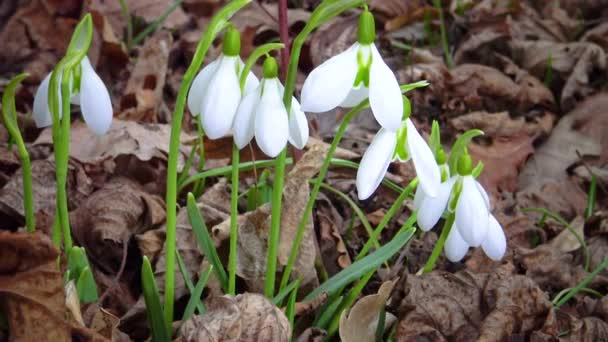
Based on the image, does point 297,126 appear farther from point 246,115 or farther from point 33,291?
point 33,291

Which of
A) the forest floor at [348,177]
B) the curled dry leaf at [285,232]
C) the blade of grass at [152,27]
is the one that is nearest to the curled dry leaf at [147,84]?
the forest floor at [348,177]

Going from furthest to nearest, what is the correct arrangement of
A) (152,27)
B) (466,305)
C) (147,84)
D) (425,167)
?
(152,27) → (147,84) → (466,305) → (425,167)

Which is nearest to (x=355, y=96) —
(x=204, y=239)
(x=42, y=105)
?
(x=204, y=239)

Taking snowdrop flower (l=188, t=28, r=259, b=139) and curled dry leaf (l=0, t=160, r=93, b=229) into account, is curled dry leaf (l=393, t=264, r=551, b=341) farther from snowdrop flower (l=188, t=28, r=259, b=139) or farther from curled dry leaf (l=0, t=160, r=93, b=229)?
curled dry leaf (l=0, t=160, r=93, b=229)

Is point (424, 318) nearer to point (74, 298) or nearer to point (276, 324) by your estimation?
point (276, 324)

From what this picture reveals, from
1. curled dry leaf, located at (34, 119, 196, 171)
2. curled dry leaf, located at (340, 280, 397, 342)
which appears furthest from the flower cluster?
curled dry leaf, located at (34, 119, 196, 171)

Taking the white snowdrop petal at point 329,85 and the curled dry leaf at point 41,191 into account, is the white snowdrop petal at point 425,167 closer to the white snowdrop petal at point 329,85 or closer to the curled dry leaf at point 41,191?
the white snowdrop petal at point 329,85
